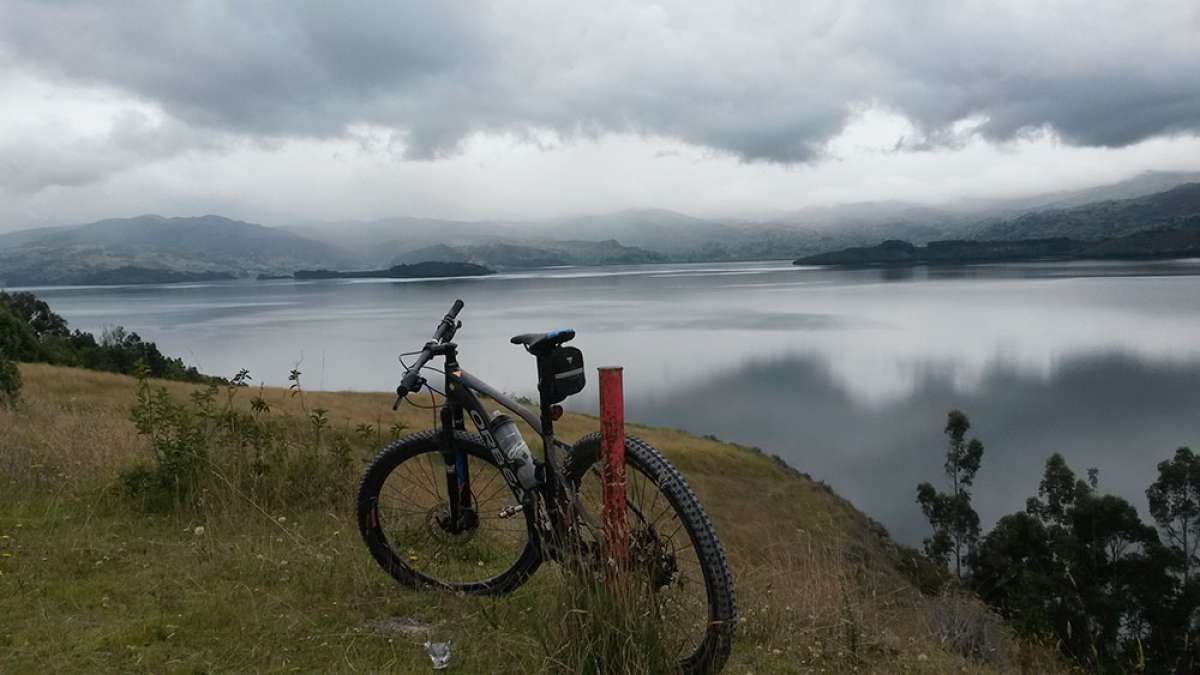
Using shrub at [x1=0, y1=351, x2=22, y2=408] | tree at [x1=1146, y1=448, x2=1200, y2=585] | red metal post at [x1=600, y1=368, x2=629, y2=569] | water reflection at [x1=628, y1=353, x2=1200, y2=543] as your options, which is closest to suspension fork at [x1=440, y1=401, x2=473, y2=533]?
red metal post at [x1=600, y1=368, x2=629, y2=569]

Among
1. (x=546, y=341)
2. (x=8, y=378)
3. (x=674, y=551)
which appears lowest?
(x=8, y=378)

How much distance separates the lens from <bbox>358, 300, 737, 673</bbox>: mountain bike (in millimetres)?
3080

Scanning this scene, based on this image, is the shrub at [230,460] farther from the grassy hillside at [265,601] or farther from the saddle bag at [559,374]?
the saddle bag at [559,374]

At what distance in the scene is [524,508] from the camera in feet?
12.2

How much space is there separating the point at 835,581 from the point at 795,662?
1.52 meters

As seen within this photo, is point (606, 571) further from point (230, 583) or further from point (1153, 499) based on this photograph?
point (1153, 499)

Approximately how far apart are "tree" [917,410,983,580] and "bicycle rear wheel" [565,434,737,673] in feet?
146

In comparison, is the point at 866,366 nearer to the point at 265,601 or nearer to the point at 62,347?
the point at 62,347

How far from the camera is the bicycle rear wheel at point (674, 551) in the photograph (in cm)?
302

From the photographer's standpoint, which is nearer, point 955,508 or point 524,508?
point 524,508

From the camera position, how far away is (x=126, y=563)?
15.3ft

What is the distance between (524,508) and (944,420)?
6662cm

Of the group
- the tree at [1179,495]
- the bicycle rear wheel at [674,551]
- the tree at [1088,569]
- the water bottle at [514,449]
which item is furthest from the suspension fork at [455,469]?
the tree at [1179,495]

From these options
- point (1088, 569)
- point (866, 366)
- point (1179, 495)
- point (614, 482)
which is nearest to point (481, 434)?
point (614, 482)
